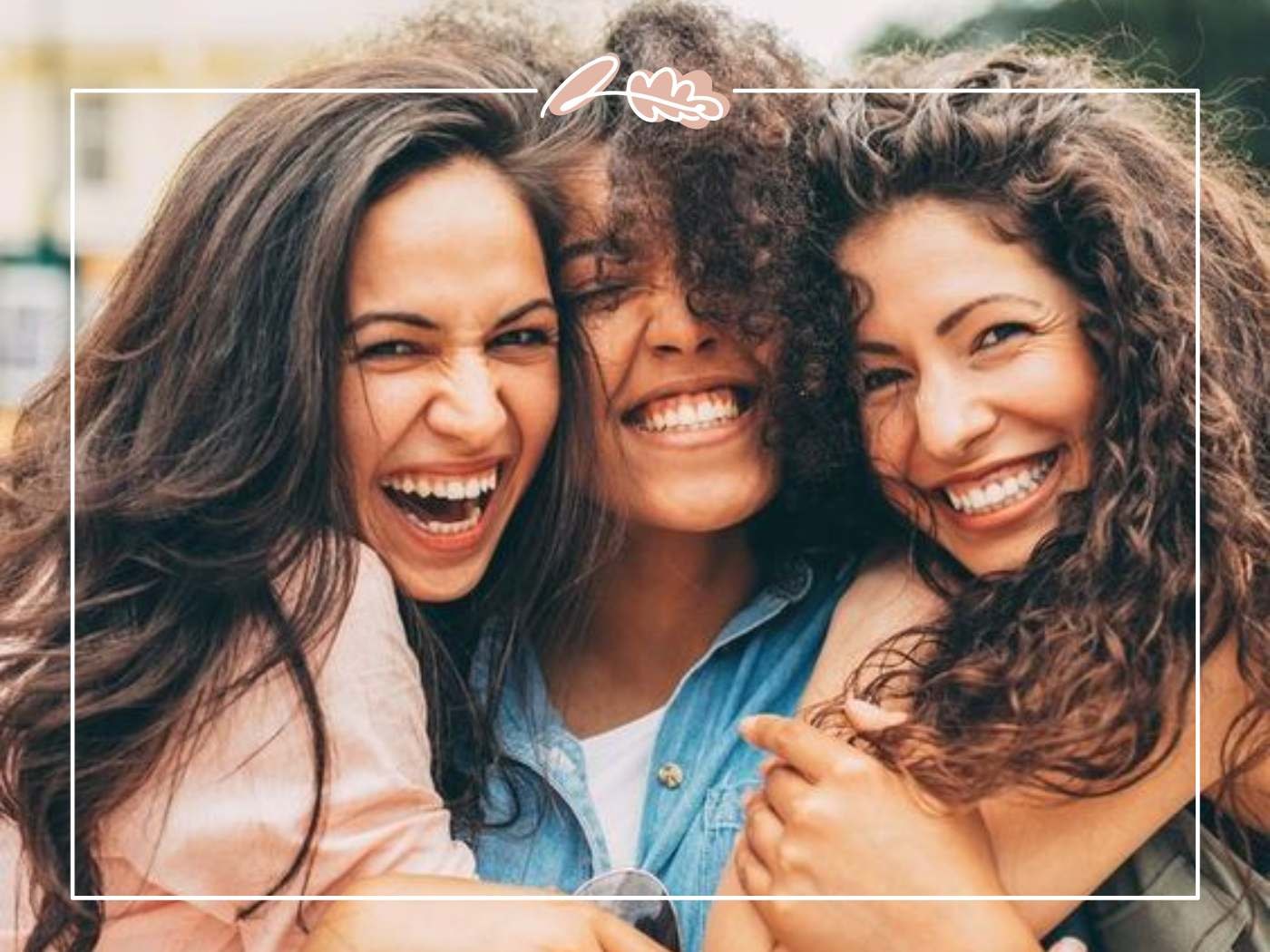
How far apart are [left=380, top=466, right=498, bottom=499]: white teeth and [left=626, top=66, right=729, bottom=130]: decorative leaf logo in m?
0.35

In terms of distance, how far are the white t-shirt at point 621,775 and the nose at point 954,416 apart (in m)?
0.37

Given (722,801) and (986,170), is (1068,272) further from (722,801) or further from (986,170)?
(722,801)

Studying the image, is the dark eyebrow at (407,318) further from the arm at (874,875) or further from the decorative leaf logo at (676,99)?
the arm at (874,875)

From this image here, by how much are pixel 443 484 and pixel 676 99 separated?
40cm

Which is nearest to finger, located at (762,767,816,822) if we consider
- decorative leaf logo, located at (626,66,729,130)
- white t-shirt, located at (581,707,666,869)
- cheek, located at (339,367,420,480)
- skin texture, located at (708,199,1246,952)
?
skin texture, located at (708,199,1246,952)

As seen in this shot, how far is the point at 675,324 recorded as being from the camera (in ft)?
5.52

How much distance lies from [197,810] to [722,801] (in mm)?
465

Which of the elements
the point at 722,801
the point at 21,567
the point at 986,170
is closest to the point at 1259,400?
the point at 986,170

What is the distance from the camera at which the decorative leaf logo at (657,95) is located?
1.67 m

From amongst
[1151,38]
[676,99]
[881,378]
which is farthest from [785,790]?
[1151,38]

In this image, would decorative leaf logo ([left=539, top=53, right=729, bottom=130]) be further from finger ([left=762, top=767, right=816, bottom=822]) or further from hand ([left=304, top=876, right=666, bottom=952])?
hand ([left=304, top=876, right=666, bottom=952])

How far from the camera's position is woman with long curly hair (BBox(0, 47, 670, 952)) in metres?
1.61

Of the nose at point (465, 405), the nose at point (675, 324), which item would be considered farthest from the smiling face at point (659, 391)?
the nose at point (465, 405)

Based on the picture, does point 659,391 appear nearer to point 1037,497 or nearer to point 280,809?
point 1037,497
